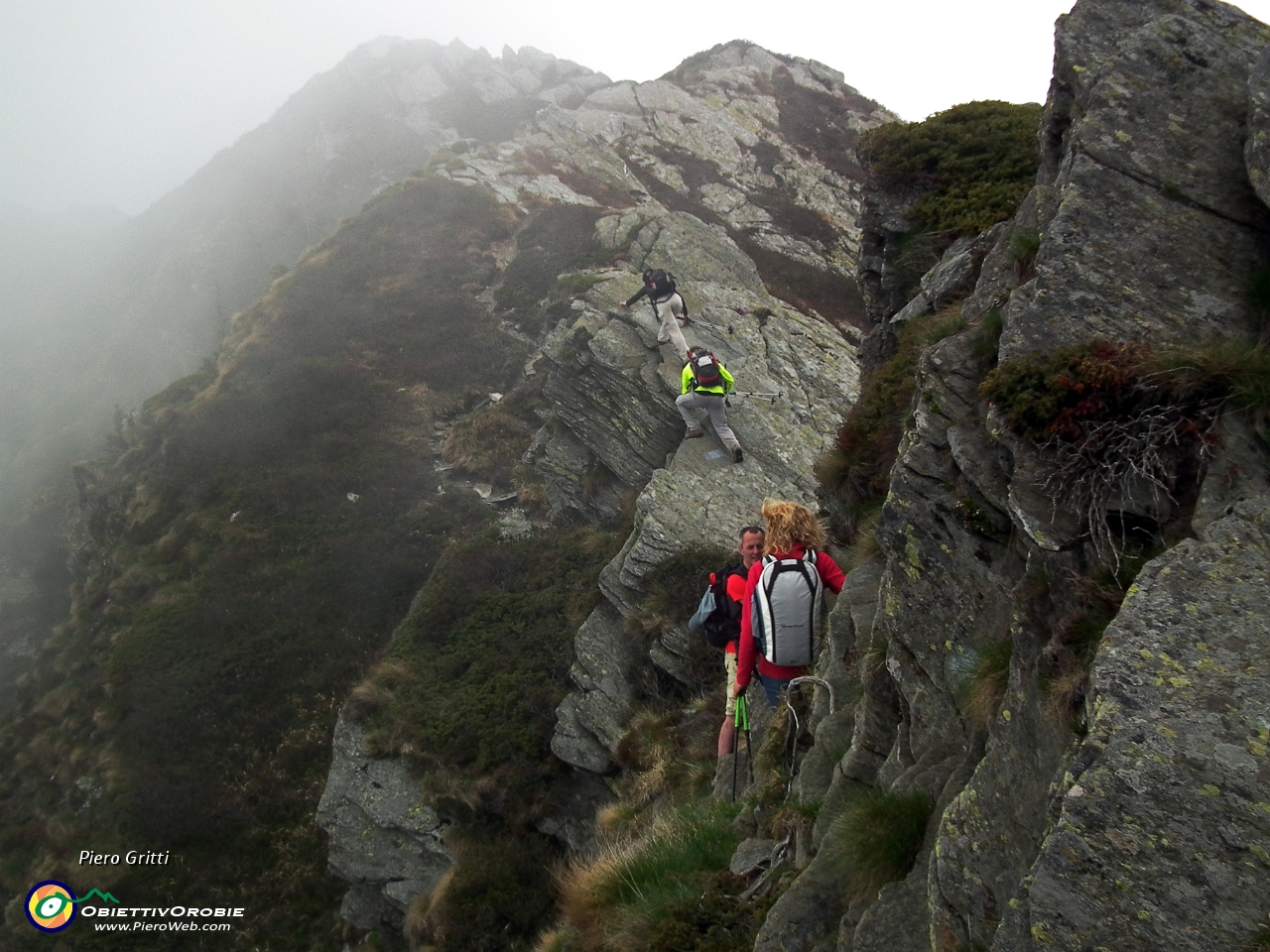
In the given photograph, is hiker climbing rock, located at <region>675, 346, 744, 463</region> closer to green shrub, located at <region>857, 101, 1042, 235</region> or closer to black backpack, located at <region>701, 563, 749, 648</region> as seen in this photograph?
green shrub, located at <region>857, 101, 1042, 235</region>

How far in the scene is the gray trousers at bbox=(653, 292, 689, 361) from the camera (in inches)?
653

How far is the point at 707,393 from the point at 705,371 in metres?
→ 0.50

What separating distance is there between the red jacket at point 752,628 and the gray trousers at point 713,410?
7.63 m

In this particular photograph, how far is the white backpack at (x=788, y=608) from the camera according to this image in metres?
6.30

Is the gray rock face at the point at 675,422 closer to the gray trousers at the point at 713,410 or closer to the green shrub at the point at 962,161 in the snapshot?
the gray trousers at the point at 713,410

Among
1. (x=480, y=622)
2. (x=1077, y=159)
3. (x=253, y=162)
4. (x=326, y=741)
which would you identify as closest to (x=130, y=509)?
(x=326, y=741)

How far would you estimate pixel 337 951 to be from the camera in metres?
11.6

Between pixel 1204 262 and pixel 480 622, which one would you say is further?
pixel 480 622

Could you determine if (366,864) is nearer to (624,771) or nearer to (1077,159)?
(624,771)

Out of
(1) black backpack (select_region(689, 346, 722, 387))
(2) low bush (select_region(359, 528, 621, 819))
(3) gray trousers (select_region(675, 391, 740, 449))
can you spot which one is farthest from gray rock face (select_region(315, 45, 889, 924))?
(1) black backpack (select_region(689, 346, 722, 387))

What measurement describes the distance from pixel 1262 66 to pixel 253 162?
75.4 metres

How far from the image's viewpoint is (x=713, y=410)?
46.3ft
